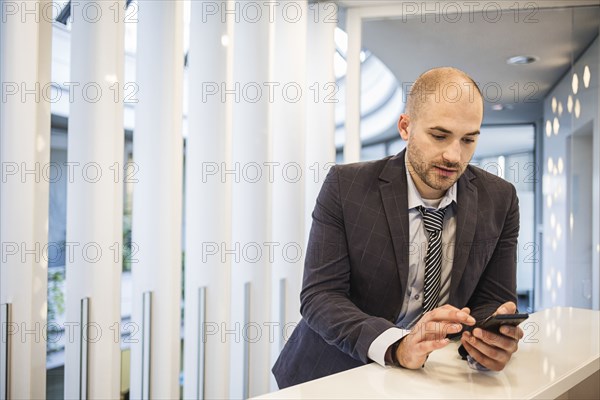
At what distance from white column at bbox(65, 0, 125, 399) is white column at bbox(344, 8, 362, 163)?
206 cm

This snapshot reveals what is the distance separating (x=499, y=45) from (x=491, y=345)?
316 centimetres

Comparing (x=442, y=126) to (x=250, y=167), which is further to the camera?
(x=250, y=167)

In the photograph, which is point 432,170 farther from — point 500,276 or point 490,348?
point 490,348

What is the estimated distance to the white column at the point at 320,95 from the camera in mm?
3838

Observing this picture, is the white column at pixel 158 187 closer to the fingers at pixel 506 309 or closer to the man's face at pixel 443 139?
the man's face at pixel 443 139

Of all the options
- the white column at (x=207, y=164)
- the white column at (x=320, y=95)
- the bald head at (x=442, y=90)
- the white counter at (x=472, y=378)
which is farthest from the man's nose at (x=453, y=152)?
the white column at (x=320, y=95)

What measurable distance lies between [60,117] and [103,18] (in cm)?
470

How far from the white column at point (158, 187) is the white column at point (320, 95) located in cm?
143

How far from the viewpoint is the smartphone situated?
122cm

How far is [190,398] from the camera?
9.43 ft

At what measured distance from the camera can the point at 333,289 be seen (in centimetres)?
163

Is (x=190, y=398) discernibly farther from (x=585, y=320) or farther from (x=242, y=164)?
(x=585, y=320)

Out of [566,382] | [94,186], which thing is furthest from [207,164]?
[566,382]

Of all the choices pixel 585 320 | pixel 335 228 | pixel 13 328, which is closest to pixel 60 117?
Answer: pixel 13 328
